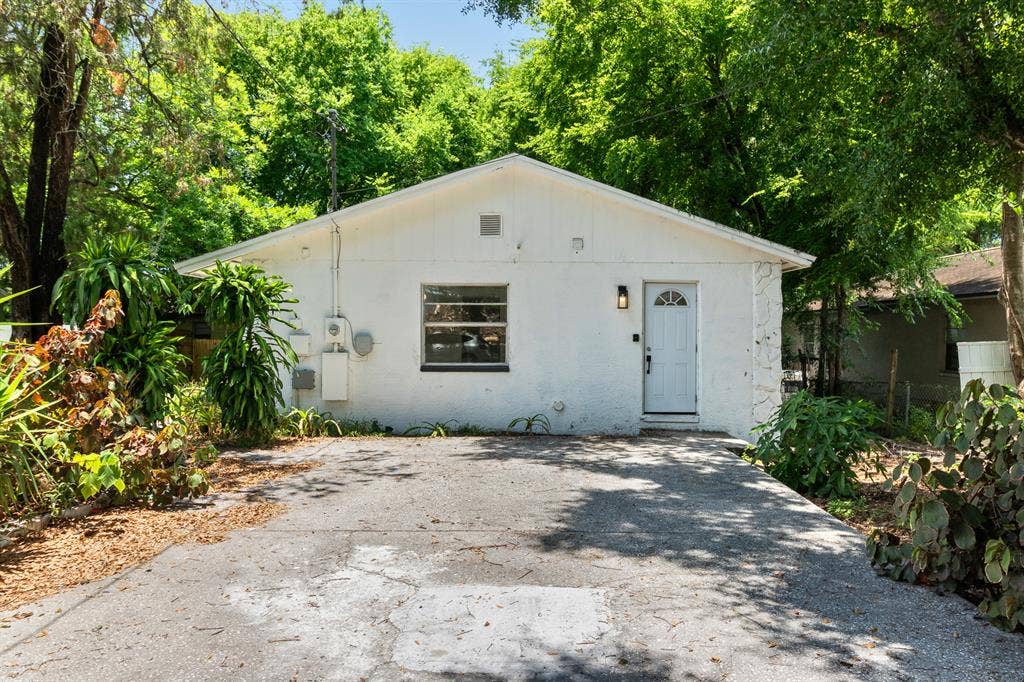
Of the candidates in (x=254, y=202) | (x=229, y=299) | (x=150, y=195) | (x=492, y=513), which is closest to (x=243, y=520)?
(x=492, y=513)

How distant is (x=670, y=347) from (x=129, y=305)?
7.31 m

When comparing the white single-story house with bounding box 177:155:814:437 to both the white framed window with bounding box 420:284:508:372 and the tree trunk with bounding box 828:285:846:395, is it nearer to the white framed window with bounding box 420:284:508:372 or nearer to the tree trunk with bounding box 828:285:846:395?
the white framed window with bounding box 420:284:508:372

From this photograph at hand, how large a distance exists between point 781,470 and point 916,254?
8094 mm

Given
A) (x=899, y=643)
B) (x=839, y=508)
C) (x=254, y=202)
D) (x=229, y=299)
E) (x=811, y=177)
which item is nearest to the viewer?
(x=899, y=643)

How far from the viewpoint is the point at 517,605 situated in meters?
3.91

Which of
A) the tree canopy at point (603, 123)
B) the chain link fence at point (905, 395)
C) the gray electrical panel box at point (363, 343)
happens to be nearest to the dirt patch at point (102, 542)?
the gray electrical panel box at point (363, 343)

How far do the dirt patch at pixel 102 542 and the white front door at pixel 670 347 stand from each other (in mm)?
6351

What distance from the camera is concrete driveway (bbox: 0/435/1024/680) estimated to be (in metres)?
3.25

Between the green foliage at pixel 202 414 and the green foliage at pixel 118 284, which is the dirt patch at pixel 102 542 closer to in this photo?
the green foliage at pixel 118 284

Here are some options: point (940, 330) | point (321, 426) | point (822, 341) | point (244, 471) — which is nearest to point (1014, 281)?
point (822, 341)

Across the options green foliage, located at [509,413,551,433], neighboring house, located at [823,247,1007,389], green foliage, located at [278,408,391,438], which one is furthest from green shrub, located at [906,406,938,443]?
green foliage, located at [278,408,391,438]

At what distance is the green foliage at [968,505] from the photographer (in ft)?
12.8

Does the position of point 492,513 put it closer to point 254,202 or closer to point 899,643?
point 899,643

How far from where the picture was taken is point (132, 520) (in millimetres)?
5508
